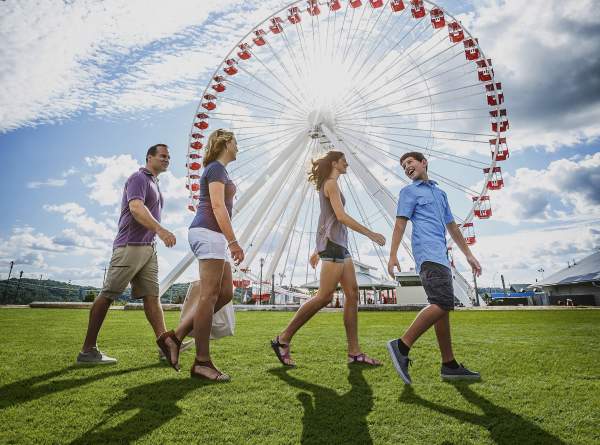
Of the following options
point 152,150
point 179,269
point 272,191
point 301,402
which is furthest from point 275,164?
point 301,402

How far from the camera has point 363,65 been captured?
17.9 m

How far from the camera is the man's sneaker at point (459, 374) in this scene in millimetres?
2864

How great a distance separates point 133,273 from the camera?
12.2 ft

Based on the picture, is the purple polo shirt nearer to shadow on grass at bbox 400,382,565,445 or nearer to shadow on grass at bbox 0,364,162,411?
shadow on grass at bbox 0,364,162,411

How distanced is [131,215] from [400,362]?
2.78m

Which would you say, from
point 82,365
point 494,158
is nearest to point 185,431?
point 82,365

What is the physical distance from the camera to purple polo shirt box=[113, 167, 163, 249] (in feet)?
12.2

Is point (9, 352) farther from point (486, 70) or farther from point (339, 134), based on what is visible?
point (486, 70)

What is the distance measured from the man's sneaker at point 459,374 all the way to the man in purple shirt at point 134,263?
2.50 m

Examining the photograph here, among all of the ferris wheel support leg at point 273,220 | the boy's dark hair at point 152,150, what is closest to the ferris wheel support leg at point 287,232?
the ferris wheel support leg at point 273,220

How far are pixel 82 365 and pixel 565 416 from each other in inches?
137

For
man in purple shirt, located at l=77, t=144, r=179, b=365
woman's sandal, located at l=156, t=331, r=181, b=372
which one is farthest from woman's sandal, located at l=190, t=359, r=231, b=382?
man in purple shirt, located at l=77, t=144, r=179, b=365

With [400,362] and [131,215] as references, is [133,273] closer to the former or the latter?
[131,215]

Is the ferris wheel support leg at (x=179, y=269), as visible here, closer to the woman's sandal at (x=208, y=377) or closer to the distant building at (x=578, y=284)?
the woman's sandal at (x=208, y=377)
